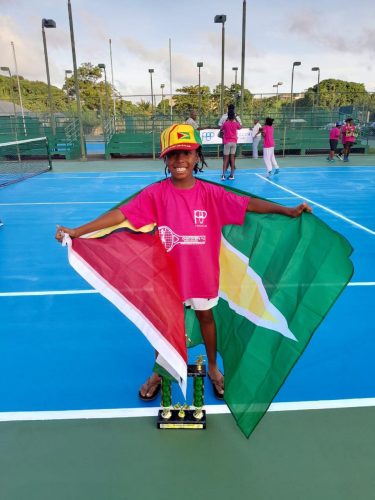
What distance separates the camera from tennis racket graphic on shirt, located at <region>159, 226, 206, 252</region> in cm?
261

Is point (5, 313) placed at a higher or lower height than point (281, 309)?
lower

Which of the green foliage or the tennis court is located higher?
the green foliage

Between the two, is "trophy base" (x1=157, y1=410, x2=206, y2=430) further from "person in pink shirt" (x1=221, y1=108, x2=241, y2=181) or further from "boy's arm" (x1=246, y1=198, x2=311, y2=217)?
"person in pink shirt" (x1=221, y1=108, x2=241, y2=181)

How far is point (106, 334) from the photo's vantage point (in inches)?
160

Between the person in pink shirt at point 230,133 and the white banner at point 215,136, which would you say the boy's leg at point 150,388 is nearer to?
the person in pink shirt at point 230,133

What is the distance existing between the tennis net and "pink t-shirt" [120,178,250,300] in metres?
10.2

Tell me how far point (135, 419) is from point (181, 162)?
69.7 inches

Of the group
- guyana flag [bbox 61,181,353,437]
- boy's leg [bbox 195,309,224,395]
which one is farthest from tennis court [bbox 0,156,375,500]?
guyana flag [bbox 61,181,353,437]

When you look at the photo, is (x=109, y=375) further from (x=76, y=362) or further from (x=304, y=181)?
(x=304, y=181)

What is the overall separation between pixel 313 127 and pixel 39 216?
19138 mm

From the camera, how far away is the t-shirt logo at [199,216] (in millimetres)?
2588

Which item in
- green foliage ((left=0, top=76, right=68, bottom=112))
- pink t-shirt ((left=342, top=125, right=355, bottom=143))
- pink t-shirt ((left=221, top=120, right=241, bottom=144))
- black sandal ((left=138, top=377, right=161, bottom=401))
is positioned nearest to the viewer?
black sandal ((left=138, top=377, right=161, bottom=401))

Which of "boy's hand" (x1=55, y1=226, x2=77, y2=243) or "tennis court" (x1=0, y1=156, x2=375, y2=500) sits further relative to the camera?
"boy's hand" (x1=55, y1=226, x2=77, y2=243)

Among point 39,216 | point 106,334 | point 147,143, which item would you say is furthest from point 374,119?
point 106,334
